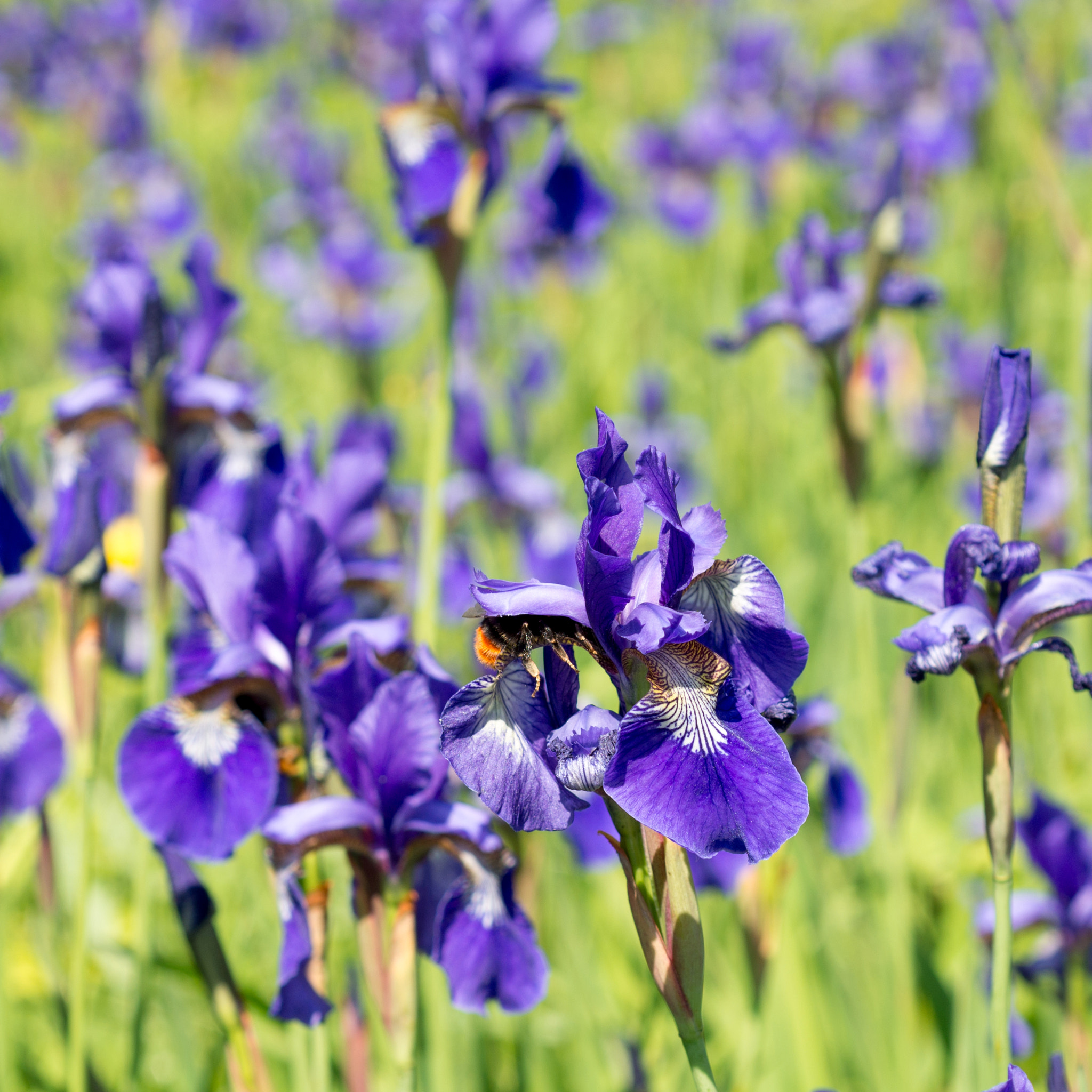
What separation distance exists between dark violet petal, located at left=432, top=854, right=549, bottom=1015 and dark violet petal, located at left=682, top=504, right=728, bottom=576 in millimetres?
510

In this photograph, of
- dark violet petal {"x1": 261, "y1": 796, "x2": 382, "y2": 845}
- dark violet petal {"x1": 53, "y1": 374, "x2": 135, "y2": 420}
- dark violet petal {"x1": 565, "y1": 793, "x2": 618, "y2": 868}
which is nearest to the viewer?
dark violet petal {"x1": 261, "y1": 796, "x2": 382, "y2": 845}

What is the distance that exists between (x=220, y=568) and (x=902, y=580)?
84 cm

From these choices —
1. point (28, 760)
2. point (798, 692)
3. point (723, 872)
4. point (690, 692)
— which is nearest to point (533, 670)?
point (690, 692)

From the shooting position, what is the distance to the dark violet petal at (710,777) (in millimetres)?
878

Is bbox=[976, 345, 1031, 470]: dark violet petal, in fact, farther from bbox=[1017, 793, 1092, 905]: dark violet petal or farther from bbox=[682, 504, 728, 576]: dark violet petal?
bbox=[1017, 793, 1092, 905]: dark violet petal

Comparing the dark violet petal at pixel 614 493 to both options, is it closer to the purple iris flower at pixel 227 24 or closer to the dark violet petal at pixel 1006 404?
the dark violet petal at pixel 1006 404

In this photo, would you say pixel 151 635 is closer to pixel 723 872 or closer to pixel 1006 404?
pixel 723 872

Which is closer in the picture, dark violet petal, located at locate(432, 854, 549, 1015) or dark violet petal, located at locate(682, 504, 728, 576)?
dark violet petal, located at locate(682, 504, 728, 576)

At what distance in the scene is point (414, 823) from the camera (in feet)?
4.18

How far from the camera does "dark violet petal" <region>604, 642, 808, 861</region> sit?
2.88 ft

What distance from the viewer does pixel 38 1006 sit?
2445 millimetres

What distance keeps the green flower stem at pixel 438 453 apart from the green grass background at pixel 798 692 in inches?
16.9

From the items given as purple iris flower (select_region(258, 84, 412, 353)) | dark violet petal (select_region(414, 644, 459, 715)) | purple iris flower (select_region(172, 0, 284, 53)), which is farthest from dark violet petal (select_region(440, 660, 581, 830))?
purple iris flower (select_region(172, 0, 284, 53))

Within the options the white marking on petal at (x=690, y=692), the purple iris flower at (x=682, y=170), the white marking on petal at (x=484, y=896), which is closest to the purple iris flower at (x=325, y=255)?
the purple iris flower at (x=682, y=170)
